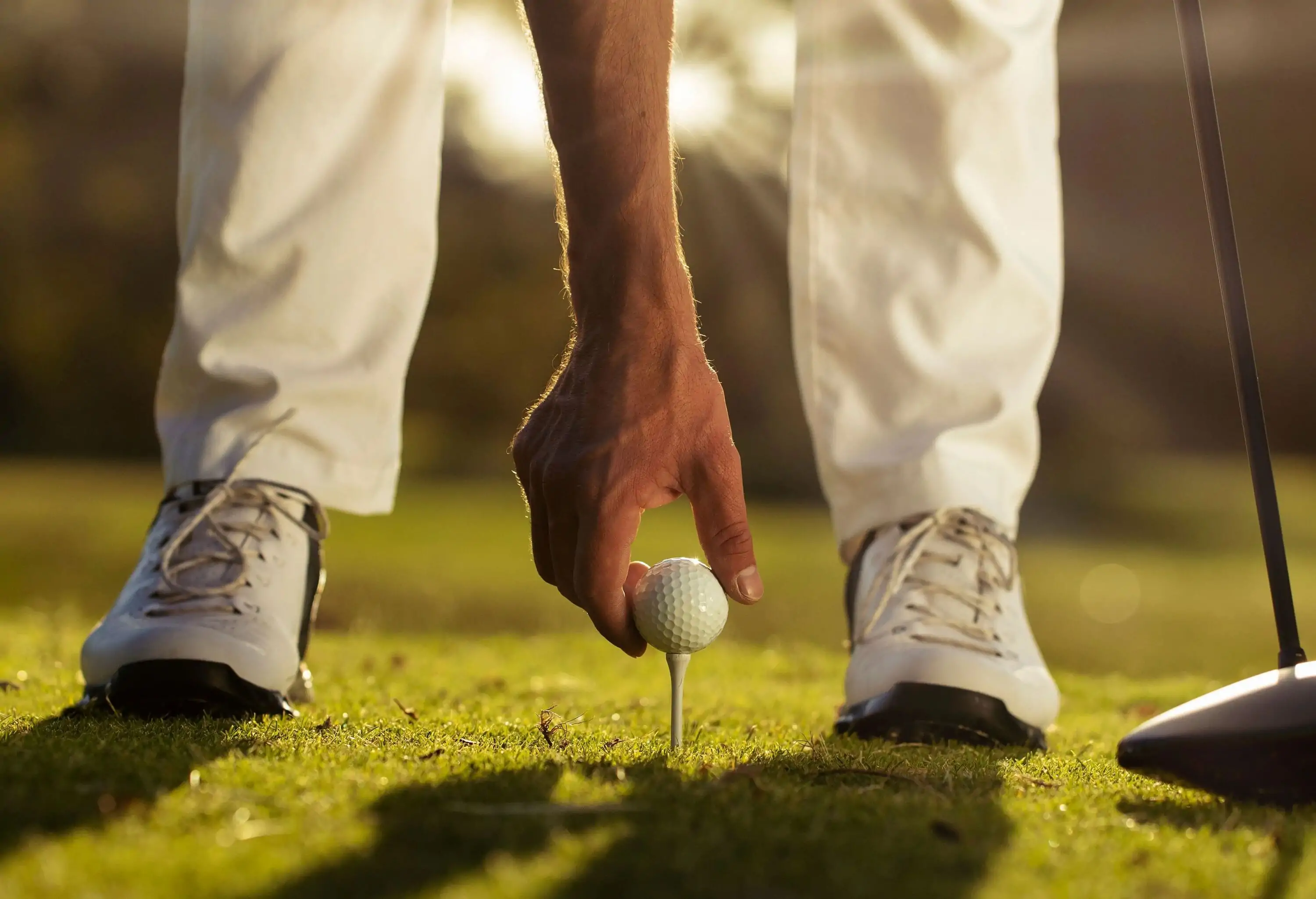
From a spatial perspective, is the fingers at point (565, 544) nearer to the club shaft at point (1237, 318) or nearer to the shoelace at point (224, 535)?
the shoelace at point (224, 535)

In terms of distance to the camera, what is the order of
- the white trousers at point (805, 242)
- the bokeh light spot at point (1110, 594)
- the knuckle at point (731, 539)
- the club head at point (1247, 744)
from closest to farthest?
the club head at point (1247, 744) → the knuckle at point (731, 539) → the white trousers at point (805, 242) → the bokeh light spot at point (1110, 594)

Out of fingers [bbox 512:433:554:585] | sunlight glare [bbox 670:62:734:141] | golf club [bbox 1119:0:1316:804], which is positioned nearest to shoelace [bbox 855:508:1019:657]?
golf club [bbox 1119:0:1316:804]

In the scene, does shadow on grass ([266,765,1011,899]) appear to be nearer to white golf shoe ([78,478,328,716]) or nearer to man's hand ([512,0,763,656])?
man's hand ([512,0,763,656])

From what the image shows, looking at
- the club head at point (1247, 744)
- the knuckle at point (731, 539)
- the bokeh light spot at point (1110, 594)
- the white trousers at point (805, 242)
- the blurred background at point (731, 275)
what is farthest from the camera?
the blurred background at point (731, 275)

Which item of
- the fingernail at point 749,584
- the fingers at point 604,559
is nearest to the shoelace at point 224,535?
the fingers at point 604,559

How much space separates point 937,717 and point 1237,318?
0.73m

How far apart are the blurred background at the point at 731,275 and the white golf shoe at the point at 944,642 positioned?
9.93 meters

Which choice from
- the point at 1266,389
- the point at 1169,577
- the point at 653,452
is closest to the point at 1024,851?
the point at 653,452

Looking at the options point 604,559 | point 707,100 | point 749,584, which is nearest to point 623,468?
point 604,559

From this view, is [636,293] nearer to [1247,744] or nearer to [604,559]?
[604,559]

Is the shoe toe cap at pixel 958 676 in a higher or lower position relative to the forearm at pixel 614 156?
lower

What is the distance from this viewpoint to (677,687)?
1.42m

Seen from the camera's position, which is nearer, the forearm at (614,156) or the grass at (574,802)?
the grass at (574,802)

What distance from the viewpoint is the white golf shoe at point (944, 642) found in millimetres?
1724
